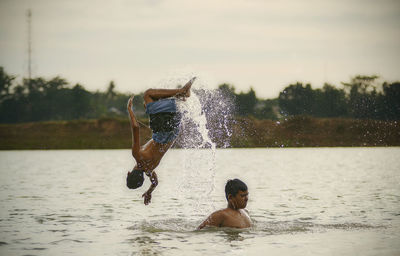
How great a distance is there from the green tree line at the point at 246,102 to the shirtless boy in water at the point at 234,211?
4306 cm

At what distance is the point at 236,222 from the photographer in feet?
37.4

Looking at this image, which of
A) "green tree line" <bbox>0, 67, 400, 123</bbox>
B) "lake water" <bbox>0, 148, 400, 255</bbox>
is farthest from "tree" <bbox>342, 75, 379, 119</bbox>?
"lake water" <bbox>0, 148, 400, 255</bbox>

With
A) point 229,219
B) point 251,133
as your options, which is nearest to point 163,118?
point 229,219

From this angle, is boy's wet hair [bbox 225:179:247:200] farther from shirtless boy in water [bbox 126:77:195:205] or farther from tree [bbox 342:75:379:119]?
tree [bbox 342:75:379:119]

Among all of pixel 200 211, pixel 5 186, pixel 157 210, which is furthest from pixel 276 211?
pixel 5 186

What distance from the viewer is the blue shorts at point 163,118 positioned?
10.9m

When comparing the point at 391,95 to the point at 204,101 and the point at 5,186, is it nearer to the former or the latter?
the point at 5,186

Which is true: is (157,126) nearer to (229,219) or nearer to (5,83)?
(229,219)

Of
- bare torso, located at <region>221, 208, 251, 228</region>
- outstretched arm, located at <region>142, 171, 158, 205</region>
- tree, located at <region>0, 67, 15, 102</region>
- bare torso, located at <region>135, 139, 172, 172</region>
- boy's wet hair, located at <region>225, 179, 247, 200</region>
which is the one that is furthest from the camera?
tree, located at <region>0, 67, 15, 102</region>

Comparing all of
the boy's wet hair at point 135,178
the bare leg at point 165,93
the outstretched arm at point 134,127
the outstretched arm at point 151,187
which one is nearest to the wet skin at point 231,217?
the outstretched arm at point 151,187

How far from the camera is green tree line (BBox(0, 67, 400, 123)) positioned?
6022cm

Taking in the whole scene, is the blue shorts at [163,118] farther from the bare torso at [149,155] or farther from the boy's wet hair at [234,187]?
the boy's wet hair at [234,187]

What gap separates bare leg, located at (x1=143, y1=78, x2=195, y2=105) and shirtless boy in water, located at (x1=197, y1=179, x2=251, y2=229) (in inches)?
73.6

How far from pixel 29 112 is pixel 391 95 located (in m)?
54.1
